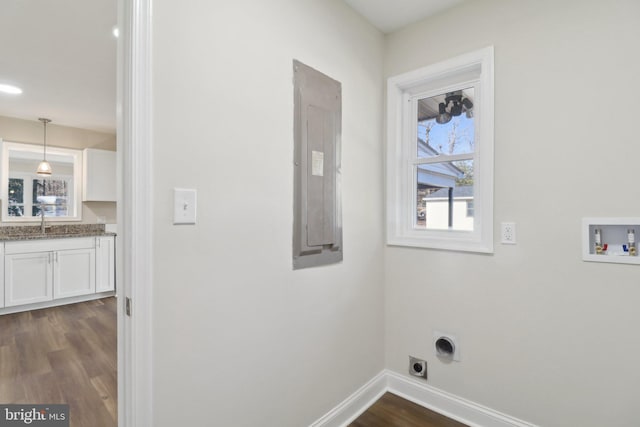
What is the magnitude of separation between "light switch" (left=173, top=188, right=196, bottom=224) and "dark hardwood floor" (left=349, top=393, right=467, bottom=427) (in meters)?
1.63

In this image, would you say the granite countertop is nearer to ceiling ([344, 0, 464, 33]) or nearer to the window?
the window

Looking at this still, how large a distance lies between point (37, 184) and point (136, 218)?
202 inches

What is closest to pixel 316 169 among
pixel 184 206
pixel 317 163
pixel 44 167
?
pixel 317 163

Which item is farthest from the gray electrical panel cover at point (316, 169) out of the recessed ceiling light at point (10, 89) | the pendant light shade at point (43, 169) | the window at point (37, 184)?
the window at point (37, 184)

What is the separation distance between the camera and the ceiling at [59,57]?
215 centimetres

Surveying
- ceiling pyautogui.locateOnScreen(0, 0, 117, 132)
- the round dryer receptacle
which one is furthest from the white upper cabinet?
the round dryer receptacle

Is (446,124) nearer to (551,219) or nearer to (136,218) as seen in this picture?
(551,219)

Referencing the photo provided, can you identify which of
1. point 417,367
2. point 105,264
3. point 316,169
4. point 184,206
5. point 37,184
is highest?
point 37,184

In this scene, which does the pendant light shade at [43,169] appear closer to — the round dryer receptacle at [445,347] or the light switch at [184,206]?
the light switch at [184,206]

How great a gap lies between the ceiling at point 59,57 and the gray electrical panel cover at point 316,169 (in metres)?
1.58

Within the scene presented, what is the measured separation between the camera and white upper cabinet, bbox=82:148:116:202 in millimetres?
4938

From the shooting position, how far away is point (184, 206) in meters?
1.16

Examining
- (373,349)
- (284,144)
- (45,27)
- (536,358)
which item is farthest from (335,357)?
(45,27)

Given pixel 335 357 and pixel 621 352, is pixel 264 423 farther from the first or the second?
pixel 621 352
